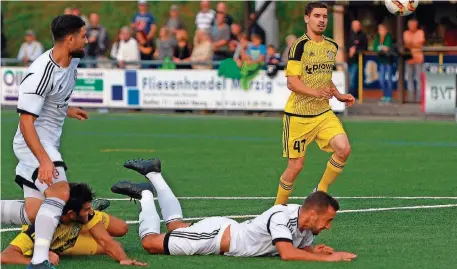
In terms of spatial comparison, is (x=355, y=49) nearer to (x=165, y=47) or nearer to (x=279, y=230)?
(x=165, y=47)

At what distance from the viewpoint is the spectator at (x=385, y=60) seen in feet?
94.5

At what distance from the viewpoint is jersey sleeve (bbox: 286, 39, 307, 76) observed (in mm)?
12688

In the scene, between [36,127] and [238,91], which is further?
[238,91]

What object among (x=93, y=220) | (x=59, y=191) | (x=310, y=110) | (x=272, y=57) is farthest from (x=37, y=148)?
(x=272, y=57)

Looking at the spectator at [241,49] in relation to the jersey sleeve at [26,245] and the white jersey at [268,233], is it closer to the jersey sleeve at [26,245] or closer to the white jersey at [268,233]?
the white jersey at [268,233]

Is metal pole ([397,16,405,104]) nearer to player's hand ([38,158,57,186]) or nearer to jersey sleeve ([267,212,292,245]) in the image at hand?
jersey sleeve ([267,212,292,245])

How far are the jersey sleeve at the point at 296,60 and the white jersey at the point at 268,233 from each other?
9.38 ft

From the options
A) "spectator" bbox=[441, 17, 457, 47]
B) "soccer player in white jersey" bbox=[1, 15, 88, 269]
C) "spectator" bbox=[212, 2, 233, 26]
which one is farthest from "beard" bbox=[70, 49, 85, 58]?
"spectator" bbox=[441, 17, 457, 47]

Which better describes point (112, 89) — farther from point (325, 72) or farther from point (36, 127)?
point (36, 127)

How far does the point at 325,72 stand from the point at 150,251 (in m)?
3.35

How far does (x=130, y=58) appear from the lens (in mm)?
30422

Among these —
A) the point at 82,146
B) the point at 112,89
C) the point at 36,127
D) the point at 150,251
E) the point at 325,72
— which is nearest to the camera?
the point at 36,127

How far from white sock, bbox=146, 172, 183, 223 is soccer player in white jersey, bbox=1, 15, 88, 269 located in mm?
1405

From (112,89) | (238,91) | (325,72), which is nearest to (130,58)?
(112,89)
